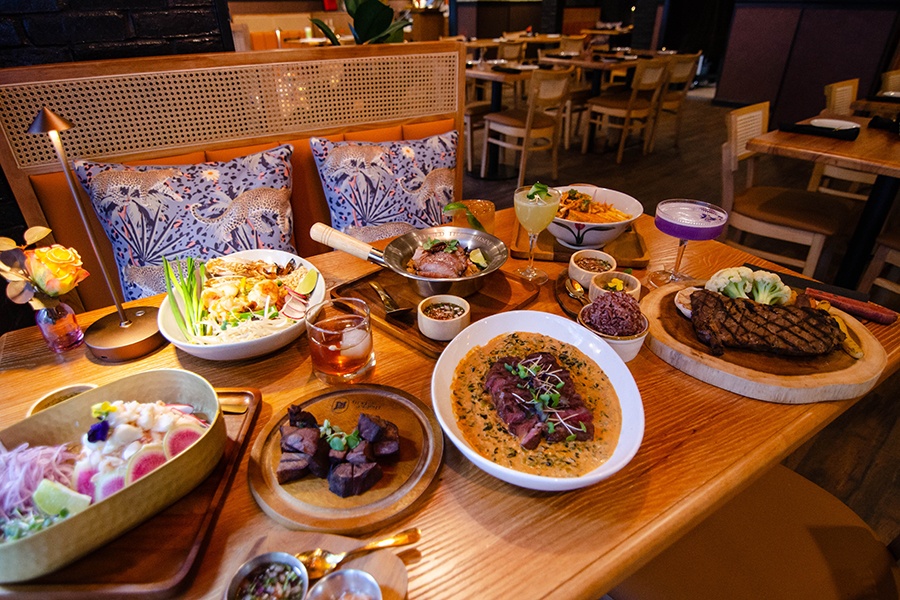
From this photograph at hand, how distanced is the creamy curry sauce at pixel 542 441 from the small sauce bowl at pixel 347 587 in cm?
28

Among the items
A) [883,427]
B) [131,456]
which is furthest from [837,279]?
[131,456]

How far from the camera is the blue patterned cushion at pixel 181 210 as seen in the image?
1.87 m

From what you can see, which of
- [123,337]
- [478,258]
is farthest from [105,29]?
[478,258]

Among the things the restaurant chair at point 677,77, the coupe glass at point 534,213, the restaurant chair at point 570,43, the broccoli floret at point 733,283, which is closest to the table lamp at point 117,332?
the coupe glass at point 534,213

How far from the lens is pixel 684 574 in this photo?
111cm

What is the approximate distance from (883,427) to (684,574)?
77.1 inches

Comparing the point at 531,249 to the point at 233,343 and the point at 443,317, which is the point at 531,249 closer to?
the point at 443,317

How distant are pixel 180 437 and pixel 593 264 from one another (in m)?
1.17

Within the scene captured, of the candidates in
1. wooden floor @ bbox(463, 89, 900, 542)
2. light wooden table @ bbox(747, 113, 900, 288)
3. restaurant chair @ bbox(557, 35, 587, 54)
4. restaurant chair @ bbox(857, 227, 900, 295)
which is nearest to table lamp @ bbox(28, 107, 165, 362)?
wooden floor @ bbox(463, 89, 900, 542)

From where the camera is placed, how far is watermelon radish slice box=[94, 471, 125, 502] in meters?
0.76

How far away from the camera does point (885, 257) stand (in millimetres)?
2713

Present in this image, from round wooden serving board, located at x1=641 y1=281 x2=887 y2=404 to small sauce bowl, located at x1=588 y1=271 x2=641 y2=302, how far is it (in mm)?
116

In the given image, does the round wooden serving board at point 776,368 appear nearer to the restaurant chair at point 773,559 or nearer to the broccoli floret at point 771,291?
the broccoli floret at point 771,291

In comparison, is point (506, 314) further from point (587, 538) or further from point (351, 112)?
point (351, 112)
